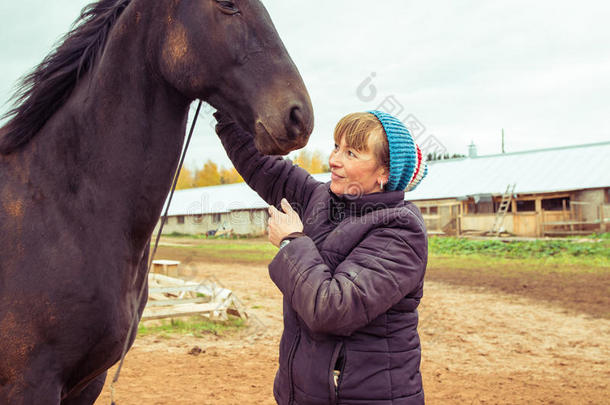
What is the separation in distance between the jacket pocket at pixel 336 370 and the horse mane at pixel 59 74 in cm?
150

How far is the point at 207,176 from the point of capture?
5544 cm

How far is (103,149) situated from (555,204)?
2646 cm

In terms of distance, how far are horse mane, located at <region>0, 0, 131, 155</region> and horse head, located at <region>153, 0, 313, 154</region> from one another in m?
0.35

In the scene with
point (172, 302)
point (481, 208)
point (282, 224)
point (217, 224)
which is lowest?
point (172, 302)

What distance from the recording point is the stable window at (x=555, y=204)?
2389 centimetres

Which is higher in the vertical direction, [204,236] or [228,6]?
[228,6]

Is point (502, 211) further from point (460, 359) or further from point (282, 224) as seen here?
point (282, 224)

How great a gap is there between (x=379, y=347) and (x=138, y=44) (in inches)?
61.0

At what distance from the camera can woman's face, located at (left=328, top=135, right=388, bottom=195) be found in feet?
6.42

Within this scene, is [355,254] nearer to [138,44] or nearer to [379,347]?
[379,347]

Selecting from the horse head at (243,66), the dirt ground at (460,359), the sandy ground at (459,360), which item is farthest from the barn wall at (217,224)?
the horse head at (243,66)

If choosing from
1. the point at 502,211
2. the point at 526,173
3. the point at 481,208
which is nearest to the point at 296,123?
the point at 502,211

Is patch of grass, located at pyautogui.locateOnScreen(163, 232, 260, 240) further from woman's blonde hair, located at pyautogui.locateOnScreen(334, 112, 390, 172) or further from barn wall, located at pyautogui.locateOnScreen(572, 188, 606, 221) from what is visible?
woman's blonde hair, located at pyautogui.locateOnScreen(334, 112, 390, 172)

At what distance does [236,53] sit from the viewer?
1726 millimetres
